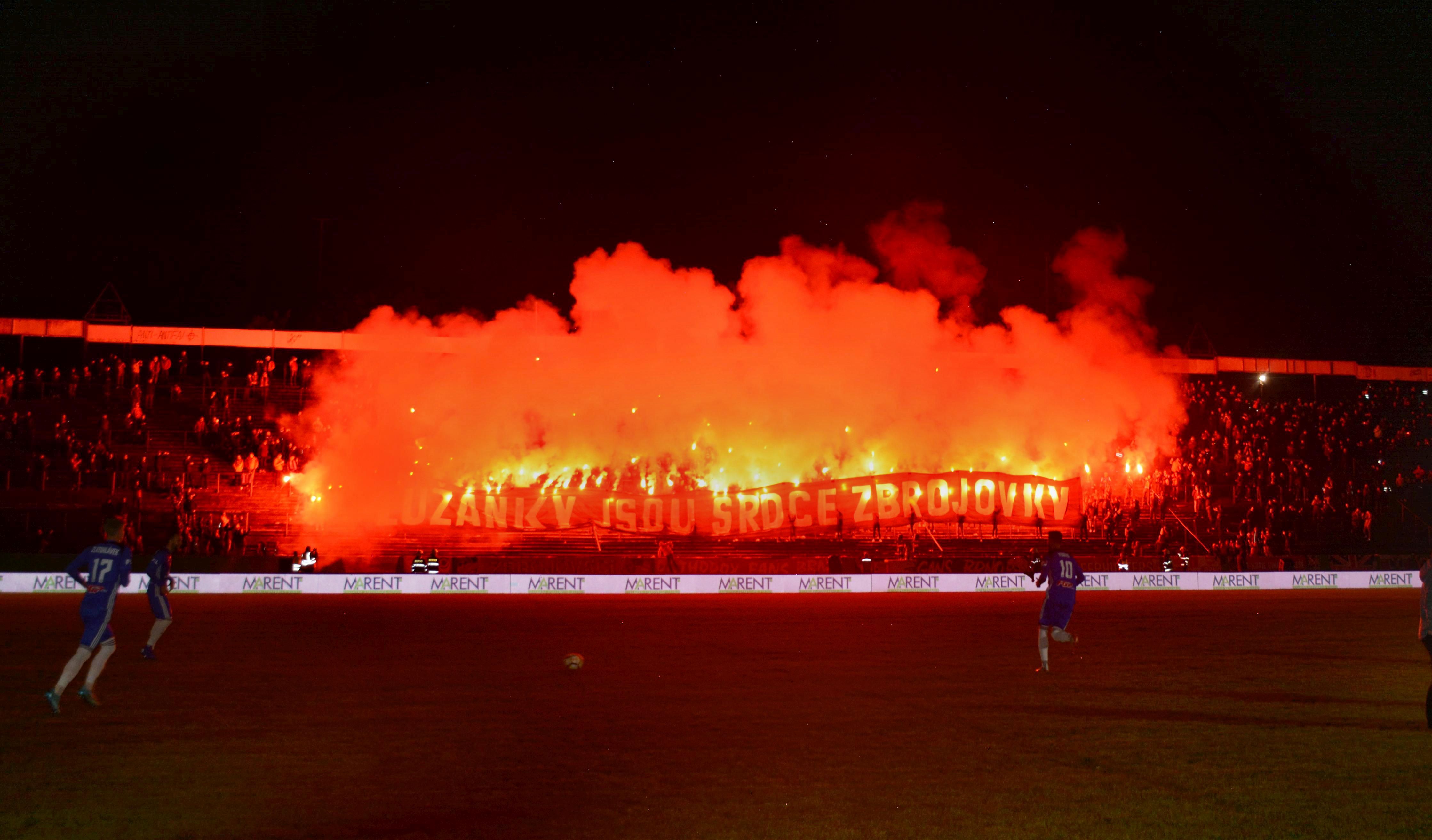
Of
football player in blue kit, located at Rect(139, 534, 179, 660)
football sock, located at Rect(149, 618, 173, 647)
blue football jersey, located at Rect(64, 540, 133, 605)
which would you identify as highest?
blue football jersey, located at Rect(64, 540, 133, 605)

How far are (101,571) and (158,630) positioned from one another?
15.0 ft

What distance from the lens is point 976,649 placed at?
16109 millimetres

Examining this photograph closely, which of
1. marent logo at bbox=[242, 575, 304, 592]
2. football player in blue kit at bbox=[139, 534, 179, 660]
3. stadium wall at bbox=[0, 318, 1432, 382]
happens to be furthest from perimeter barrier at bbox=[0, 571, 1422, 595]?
stadium wall at bbox=[0, 318, 1432, 382]

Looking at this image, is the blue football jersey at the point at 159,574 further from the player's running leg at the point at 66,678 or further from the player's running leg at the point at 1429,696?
the player's running leg at the point at 1429,696

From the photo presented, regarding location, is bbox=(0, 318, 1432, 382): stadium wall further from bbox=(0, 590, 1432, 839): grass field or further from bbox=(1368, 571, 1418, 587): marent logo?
bbox=(0, 590, 1432, 839): grass field

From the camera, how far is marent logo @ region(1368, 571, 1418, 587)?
34.8 metres

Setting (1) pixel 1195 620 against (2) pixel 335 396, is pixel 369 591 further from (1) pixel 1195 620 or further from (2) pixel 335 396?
(1) pixel 1195 620

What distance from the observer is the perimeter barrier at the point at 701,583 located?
28.6 meters

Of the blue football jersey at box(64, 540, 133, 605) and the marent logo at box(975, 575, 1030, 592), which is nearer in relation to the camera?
the blue football jersey at box(64, 540, 133, 605)

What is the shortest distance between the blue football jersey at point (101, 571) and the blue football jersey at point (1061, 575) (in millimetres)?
10654

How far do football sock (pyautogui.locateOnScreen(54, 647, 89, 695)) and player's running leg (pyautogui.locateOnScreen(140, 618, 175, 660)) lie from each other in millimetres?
4198

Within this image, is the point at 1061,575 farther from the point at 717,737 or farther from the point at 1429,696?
the point at 717,737

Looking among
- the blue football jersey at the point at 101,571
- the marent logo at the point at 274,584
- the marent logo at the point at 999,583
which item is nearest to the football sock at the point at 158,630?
the blue football jersey at the point at 101,571

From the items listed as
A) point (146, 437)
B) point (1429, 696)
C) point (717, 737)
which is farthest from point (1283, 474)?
point (146, 437)
